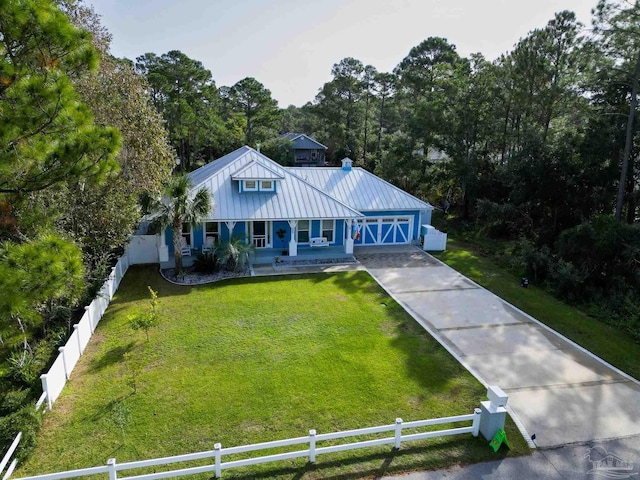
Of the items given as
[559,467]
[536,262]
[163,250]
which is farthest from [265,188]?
[559,467]

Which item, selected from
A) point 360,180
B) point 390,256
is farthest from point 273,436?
point 360,180

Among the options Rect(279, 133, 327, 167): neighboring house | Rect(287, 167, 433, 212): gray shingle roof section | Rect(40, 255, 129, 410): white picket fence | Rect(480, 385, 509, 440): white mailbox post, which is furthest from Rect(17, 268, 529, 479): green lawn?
Rect(279, 133, 327, 167): neighboring house

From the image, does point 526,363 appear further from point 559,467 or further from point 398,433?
point 398,433

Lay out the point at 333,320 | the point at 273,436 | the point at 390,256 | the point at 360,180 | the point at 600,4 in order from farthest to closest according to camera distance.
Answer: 1. the point at 360,180
2. the point at 390,256
3. the point at 600,4
4. the point at 333,320
5. the point at 273,436

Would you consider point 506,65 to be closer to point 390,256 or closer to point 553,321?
point 390,256

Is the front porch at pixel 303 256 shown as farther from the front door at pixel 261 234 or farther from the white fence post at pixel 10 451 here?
the white fence post at pixel 10 451

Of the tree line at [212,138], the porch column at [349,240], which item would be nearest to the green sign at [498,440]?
the tree line at [212,138]

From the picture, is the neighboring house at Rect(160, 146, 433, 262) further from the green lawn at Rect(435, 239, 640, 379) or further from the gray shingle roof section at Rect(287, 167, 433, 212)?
the green lawn at Rect(435, 239, 640, 379)
